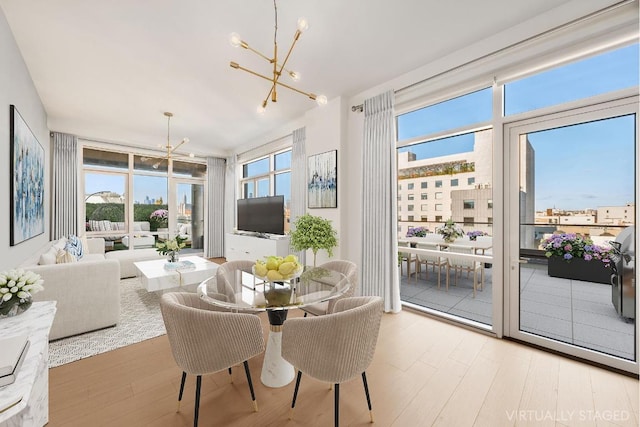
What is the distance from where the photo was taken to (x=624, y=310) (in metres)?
2.19

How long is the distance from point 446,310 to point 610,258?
1601 mm

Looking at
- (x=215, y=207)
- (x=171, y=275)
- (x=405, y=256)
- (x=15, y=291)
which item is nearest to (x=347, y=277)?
(x=405, y=256)

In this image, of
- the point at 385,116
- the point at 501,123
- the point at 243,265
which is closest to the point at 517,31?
the point at 501,123

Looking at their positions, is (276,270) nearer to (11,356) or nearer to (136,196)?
(11,356)

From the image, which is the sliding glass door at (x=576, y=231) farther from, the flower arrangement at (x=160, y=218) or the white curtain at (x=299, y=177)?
the flower arrangement at (x=160, y=218)

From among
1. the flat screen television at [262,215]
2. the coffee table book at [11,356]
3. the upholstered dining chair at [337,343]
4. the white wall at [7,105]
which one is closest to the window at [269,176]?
the flat screen television at [262,215]

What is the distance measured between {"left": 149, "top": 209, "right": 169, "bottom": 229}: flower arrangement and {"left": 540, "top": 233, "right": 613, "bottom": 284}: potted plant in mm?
7087

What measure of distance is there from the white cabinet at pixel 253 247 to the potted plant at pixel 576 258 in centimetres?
355

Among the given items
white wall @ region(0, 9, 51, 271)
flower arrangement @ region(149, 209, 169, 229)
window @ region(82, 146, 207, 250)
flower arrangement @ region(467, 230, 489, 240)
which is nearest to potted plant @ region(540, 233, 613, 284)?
flower arrangement @ region(467, 230, 489, 240)

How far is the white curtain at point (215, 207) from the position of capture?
705 centimetres

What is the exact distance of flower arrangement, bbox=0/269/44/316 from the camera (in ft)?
4.93

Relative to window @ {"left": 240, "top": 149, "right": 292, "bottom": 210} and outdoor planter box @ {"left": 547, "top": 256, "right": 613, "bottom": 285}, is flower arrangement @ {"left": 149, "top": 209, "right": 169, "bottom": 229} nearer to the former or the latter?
window @ {"left": 240, "top": 149, "right": 292, "bottom": 210}

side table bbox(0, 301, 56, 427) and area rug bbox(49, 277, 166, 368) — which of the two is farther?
area rug bbox(49, 277, 166, 368)

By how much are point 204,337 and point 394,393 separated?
4.52 feet
